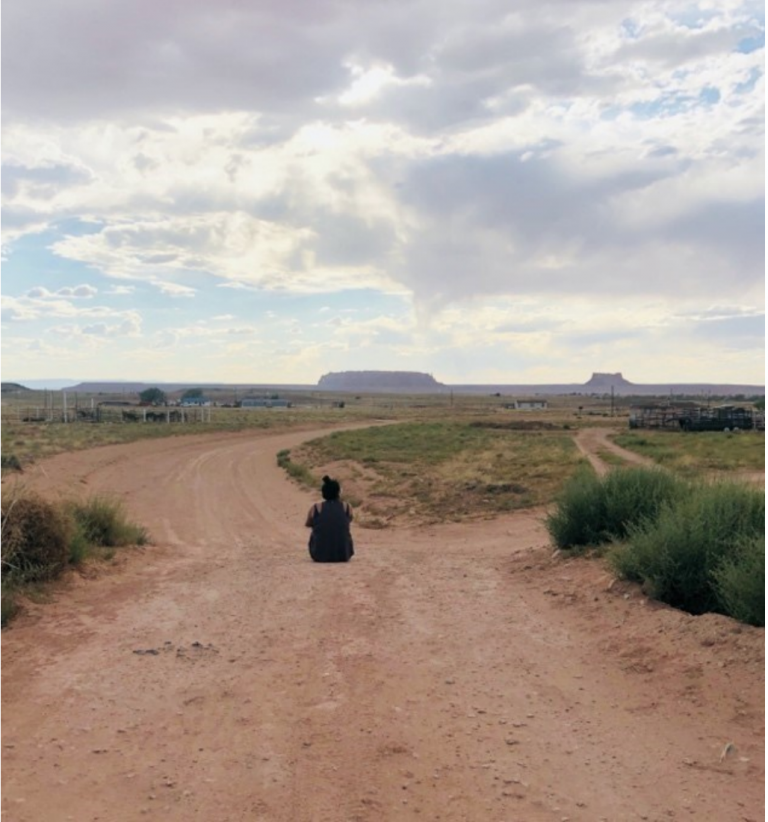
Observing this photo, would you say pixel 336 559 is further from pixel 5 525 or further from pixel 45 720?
pixel 45 720

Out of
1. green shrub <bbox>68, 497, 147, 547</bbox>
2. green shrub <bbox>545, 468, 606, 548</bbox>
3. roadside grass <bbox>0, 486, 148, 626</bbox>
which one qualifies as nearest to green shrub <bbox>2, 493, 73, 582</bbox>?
roadside grass <bbox>0, 486, 148, 626</bbox>

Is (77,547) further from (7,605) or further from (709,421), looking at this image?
(709,421)

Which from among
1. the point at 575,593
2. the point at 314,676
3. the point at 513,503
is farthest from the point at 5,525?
the point at 513,503

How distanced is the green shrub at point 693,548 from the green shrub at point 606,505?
1796 millimetres

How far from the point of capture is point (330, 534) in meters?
12.2

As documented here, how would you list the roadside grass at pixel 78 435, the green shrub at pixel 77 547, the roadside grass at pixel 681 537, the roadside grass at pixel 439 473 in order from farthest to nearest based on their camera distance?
the roadside grass at pixel 78 435
the roadside grass at pixel 439 473
the green shrub at pixel 77 547
the roadside grass at pixel 681 537

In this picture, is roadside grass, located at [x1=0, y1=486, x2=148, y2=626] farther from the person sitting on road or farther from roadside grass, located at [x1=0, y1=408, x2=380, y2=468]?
roadside grass, located at [x1=0, y1=408, x2=380, y2=468]

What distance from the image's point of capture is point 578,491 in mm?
12180

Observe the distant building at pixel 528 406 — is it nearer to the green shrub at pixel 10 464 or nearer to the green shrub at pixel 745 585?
the green shrub at pixel 10 464

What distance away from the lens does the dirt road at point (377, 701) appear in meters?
4.87

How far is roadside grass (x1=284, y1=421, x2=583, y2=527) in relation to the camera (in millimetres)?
21750

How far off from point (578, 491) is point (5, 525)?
7519mm

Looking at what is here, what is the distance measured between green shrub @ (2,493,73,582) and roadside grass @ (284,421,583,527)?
410 inches

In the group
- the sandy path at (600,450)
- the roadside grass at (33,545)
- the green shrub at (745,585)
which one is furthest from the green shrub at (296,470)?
the green shrub at (745,585)
